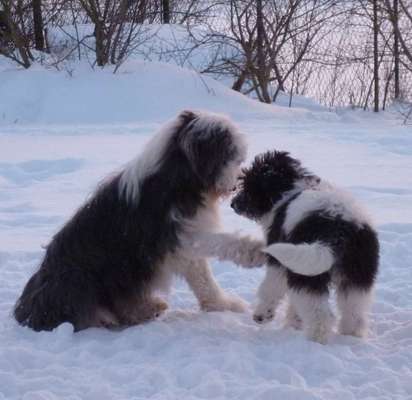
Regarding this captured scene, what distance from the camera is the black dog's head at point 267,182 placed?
13.4 ft

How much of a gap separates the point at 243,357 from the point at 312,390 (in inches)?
19.5

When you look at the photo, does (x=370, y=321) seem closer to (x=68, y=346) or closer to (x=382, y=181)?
(x=68, y=346)

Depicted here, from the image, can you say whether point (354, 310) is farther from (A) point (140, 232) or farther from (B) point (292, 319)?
(A) point (140, 232)

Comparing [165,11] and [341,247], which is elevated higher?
[165,11]

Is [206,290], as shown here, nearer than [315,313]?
No

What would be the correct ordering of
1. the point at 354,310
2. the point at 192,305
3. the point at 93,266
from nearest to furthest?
the point at 354,310, the point at 93,266, the point at 192,305

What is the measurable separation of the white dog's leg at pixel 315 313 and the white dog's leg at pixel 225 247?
19.8 inches

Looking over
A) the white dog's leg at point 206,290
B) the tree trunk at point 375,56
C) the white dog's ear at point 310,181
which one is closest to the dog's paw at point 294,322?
the white dog's leg at point 206,290

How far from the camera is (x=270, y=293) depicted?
407 cm

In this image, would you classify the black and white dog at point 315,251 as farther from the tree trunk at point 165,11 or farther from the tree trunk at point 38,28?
the tree trunk at point 165,11


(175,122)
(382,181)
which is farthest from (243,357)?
(382,181)

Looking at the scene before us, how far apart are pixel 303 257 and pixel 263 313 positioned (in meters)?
0.83

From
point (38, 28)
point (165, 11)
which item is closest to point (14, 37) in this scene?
point (38, 28)

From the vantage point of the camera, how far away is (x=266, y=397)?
3102 mm
